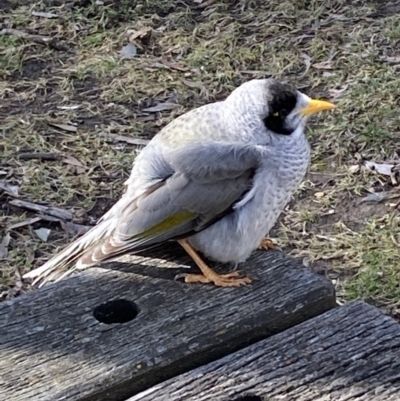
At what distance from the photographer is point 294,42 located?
7.80m

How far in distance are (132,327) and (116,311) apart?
15 centimetres

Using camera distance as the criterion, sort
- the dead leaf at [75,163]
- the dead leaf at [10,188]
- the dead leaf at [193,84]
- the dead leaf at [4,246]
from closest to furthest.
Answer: the dead leaf at [4,246], the dead leaf at [10,188], the dead leaf at [75,163], the dead leaf at [193,84]

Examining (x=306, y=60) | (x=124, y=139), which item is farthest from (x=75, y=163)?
(x=306, y=60)

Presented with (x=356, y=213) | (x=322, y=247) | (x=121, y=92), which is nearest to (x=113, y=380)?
(x=322, y=247)

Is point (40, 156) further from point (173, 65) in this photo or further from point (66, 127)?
point (173, 65)

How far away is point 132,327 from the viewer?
125 inches

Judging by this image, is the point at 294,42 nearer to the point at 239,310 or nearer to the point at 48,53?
the point at 48,53

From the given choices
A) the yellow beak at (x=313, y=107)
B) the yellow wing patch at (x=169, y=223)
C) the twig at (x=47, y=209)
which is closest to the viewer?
the yellow wing patch at (x=169, y=223)

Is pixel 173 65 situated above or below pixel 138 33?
below

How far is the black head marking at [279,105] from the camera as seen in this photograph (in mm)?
3895

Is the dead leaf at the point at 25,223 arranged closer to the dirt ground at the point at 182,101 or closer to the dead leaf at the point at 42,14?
the dirt ground at the point at 182,101

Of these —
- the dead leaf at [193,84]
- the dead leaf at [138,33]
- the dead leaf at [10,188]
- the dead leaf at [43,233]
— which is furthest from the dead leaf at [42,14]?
the dead leaf at [43,233]

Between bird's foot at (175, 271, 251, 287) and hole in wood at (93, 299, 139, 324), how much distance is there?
0.24 meters

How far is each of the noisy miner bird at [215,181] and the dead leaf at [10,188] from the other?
2291mm
